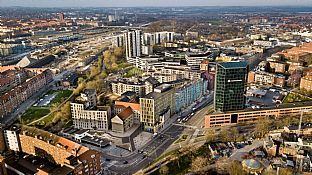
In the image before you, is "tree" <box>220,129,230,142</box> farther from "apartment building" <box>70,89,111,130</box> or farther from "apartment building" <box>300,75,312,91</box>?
"apartment building" <box>300,75,312,91</box>

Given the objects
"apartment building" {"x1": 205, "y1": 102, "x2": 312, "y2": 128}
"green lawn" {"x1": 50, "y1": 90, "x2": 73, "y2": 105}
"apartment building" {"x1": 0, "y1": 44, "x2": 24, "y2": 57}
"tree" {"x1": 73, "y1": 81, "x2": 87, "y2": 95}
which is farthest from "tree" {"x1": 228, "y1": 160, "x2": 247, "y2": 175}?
"apartment building" {"x1": 0, "y1": 44, "x2": 24, "y2": 57}

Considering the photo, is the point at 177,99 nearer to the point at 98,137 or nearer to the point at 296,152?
the point at 98,137

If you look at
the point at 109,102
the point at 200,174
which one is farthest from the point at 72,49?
the point at 200,174

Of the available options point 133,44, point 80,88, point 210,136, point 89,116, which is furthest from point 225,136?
point 133,44

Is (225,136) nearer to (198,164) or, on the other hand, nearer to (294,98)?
(198,164)

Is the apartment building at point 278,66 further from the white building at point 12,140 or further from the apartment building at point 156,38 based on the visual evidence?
the white building at point 12,140
